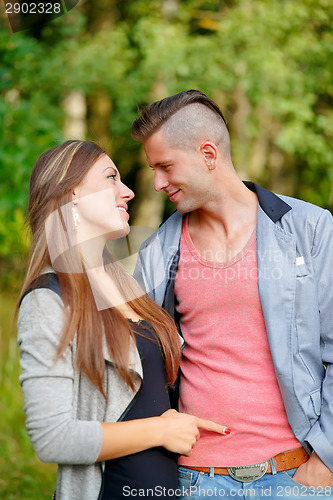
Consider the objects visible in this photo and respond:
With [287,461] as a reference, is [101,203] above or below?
above

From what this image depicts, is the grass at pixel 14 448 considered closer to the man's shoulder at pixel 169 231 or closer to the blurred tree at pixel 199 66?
the blurred tree at pixel 199 66

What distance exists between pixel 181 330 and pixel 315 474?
699 mm

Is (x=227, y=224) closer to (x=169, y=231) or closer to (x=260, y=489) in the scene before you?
(x=169, y=231)

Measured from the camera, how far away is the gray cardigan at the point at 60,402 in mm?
1651

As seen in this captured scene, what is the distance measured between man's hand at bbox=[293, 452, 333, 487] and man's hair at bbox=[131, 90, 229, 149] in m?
1.27

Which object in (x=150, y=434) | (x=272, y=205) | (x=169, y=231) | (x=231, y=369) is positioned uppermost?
(x=272, y=205)

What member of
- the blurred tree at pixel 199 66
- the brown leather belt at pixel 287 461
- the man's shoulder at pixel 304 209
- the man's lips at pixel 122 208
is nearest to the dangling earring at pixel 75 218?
the man's lips at pixel 122 208

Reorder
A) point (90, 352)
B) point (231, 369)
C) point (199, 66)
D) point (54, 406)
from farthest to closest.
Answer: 1. point (199, 66)
2. point (231, 369)
3. point (90, 352)
4. point (54, 406)

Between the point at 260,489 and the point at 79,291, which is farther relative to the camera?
the point at 260,489

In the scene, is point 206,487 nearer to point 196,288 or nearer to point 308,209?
point 196,288

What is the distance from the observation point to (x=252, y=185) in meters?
2.39

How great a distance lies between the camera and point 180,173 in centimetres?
229

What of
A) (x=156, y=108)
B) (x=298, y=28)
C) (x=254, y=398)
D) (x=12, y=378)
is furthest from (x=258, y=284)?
(x=298, y=28)

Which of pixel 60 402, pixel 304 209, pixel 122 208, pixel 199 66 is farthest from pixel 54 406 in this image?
pixel 199 66
